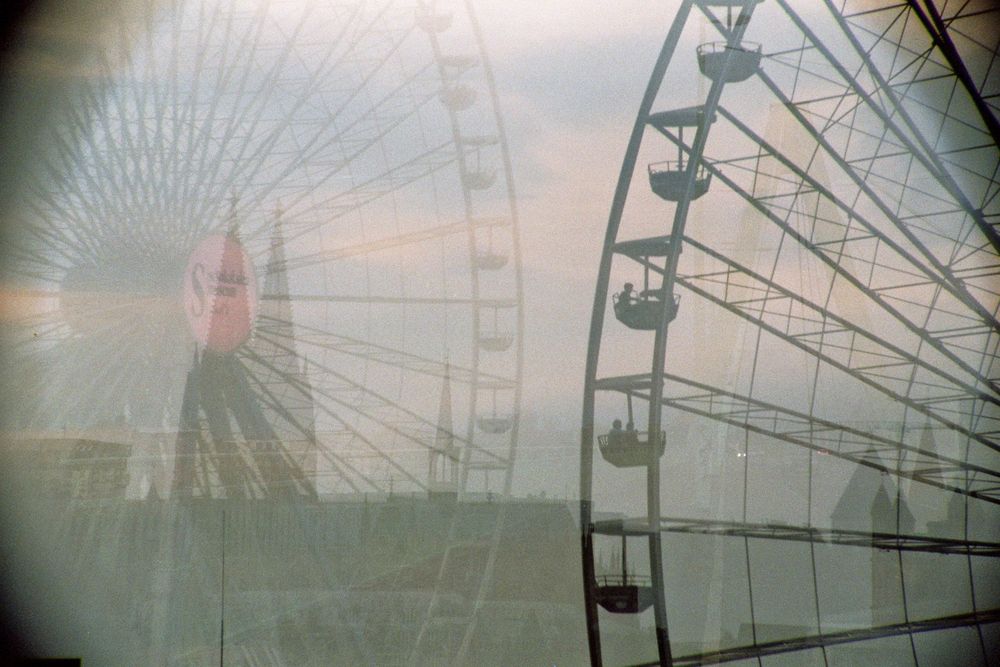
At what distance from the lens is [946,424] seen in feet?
38.9

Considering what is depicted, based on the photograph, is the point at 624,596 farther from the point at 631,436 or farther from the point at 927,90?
→ the point at 927,90

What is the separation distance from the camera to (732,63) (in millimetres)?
10492

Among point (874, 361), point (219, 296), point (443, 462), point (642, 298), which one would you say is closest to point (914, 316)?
point (874, 361)

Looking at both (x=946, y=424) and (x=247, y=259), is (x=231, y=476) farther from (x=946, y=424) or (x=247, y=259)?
(x=946, y=424)

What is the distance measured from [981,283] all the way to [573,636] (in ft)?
25.2

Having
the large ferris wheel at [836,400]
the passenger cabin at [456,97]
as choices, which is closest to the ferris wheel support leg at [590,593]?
the large ferris wheel at [836,400]

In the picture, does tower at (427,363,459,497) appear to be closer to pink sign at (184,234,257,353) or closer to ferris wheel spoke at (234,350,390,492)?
ferris wheel spoke at (234,350,390,492)

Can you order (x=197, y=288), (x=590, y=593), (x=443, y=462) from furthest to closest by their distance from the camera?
(x=443, y=462) < (x=197, y=288) < (x=590, y=593)

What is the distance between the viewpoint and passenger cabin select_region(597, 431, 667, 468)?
35.2ft

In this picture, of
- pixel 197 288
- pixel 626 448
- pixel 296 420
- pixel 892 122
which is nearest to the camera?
pixel 892 122

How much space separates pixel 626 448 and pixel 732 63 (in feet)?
12.9

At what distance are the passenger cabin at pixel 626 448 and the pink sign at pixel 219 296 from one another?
5.25 metres

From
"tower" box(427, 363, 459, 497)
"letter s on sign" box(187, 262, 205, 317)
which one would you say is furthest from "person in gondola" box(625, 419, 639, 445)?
"letter s on sign" box(187, 262, 205, 317)

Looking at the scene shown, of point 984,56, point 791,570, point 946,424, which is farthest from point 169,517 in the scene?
point 984,56
